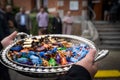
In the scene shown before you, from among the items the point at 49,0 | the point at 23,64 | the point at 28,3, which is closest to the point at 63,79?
the point at 23,64

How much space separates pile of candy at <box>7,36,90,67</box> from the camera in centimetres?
322

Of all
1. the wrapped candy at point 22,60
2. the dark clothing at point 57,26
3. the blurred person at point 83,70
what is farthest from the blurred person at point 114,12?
the blurred person at point 83,70

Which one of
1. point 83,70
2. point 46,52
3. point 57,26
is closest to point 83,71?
point 83,70

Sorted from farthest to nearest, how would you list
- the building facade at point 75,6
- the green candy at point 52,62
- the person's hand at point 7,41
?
the building facade at point 75,6 < the person's hand at point 7,41 < the green candy at point 52,62

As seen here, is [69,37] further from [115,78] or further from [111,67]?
[111,67]

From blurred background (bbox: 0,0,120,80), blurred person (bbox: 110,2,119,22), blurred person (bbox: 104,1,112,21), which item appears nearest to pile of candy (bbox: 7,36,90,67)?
blurred background (bbox: 0,0,120,80)

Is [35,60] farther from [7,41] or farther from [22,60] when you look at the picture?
[7,41]

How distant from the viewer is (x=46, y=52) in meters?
3.51

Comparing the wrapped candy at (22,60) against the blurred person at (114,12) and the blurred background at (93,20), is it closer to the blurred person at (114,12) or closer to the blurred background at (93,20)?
the blurred background at (93,20)

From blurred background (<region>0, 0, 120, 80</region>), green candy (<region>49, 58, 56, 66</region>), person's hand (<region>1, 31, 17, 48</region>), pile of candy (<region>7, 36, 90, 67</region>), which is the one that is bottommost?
blurred background (<region>0, 0, 120, 80</region>)

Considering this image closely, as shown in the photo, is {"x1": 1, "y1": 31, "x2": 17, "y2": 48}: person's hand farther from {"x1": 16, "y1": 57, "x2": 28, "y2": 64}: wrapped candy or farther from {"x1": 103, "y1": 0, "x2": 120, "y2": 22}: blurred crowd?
{"x1": 103, "y1": 0, "x2": 120, "y2": 22}: blurred crowd

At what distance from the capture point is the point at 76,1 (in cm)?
1625

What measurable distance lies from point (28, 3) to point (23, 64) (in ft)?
58.0

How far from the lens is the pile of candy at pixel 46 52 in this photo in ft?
10.6
